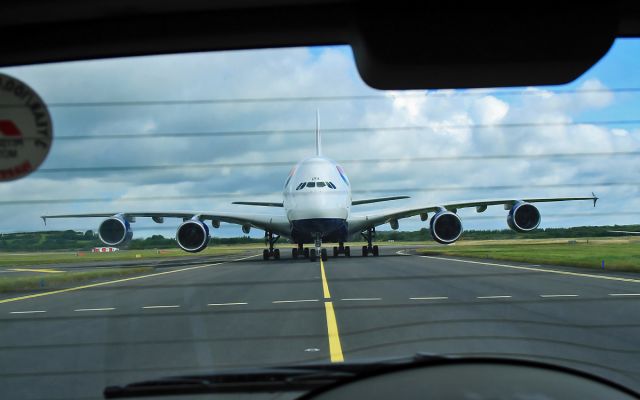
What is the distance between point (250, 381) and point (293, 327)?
415cm

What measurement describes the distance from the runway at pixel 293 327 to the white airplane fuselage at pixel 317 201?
8266 millimetres

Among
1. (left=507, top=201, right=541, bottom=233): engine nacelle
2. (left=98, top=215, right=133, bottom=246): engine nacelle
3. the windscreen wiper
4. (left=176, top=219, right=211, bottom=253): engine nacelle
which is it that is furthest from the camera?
(left=176, top=219, right=211, bottom=253): engine nacelle

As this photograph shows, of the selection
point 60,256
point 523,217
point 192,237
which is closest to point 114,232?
point 60,256

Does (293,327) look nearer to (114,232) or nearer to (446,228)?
(114,232)

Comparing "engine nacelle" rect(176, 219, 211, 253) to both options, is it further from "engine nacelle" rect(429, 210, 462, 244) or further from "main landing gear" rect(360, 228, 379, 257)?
"main landing gear" rect(360, 228, 379, 257)

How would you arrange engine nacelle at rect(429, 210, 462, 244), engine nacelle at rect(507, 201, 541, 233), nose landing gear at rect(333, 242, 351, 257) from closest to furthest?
engine nacelle at rect(507, 201, 541, 233), engine nacelle at rect(429, 210, 462, 244), nose landing gear at rect(333, 242, 351, 257)

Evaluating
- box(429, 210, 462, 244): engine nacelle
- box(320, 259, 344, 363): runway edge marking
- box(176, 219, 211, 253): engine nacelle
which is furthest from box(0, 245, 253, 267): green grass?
box(429, 210, 462, 244): engine nacelle

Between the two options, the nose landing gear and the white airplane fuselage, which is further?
the nose landing gear

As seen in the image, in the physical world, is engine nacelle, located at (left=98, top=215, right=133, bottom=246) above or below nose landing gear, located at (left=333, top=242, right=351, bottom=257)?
below

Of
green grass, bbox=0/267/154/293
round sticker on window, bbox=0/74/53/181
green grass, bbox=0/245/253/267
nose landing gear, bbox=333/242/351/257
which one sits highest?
nose landing gear, bbox=333/242/351/257

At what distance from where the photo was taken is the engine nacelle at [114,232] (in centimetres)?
652

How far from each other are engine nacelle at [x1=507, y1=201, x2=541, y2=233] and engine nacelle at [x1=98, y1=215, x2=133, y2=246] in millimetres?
4246

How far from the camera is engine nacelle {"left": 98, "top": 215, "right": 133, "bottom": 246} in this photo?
257 inches

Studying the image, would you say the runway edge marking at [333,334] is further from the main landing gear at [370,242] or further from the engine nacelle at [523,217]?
the main landing gear at [370,242]
